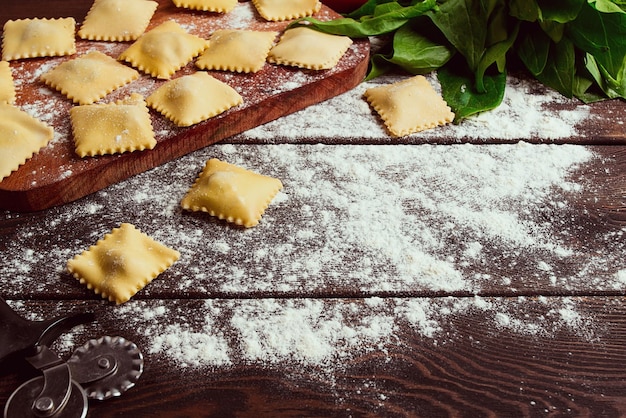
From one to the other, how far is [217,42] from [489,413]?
1115 millimetres

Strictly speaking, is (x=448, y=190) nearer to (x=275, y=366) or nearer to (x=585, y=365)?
(x=585, y=365)

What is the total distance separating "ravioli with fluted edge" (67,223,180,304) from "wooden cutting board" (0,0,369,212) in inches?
6.9

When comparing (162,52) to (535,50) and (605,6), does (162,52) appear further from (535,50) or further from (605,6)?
(605,6)

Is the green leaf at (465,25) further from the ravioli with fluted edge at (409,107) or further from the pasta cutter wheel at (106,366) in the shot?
the pasta cutter wheel at (106,366)

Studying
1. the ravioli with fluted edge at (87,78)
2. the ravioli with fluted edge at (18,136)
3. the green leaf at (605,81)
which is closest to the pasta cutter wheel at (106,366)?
the ravioli with fluted edge at (18,136)

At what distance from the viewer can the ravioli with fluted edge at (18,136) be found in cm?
147

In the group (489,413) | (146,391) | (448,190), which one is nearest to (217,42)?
(448,190)

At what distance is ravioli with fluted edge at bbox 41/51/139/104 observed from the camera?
1651 mm

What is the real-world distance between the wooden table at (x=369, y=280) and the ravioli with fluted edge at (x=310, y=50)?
16cm

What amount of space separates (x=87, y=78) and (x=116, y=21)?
0.26m

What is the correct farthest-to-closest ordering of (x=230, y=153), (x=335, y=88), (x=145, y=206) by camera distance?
(x=335, y=88) < (x=230, y=153) < (x=145, y=206)

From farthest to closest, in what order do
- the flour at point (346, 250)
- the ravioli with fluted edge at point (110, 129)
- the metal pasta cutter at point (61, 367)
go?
the ravioli with fluted edge at point (110, 129), the flour at point (346, 250), the metal pasta cutter at point (61, 367)

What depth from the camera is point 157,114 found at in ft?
5.34

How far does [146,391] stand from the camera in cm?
118
